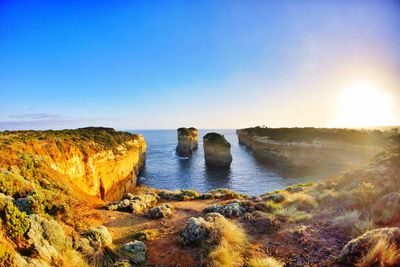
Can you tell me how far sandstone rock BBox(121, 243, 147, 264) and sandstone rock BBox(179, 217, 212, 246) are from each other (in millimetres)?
1483

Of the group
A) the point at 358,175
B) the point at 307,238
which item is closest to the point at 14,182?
the point at 307,238

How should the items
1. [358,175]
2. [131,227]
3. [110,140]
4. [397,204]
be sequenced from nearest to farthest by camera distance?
[397,204] < [131,227] < [358,175] < [110,140]

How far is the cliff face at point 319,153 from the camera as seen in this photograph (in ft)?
166

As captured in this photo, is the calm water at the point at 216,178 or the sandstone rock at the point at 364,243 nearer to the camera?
the sandstone rock at the point at 364,243

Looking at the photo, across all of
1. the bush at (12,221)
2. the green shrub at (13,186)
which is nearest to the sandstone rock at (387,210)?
the bush at (12,221)

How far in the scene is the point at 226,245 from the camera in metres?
8.38

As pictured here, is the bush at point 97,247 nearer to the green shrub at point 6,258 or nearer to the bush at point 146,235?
the bush at point 146,235

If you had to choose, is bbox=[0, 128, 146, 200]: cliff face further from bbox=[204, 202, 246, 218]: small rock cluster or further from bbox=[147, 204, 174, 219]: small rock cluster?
bbox=[204, 202, 246, 218]: small rock cluster

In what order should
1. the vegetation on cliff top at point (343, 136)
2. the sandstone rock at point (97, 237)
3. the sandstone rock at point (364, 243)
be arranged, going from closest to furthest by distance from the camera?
the sandstone rock at point (364, 243), the sandstone rock at point (97, 237), the vegetation on cliff top at point (343, 136)

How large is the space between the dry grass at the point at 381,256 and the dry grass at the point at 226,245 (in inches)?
127

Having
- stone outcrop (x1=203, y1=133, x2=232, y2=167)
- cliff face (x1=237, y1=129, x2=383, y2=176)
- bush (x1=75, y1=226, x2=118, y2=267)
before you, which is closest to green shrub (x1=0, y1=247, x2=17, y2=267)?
bush (x1=75, y1=226, x2=118, y2=267)

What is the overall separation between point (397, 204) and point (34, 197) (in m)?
13.4

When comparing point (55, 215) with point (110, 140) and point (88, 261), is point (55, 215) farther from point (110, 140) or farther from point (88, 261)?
point (110, 140)

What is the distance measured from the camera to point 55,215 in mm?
9289
